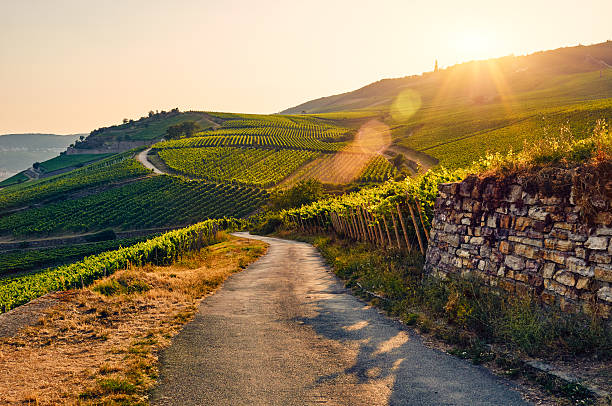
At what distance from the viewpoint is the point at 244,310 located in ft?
36.7

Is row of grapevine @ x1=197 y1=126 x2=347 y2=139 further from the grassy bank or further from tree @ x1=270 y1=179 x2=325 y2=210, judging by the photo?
the grassy bank

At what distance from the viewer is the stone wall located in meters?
6.76

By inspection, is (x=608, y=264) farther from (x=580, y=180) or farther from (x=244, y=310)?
(x=244, y=310)

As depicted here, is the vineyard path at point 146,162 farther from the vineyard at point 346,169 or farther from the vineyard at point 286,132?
the vineyard at point 346,169

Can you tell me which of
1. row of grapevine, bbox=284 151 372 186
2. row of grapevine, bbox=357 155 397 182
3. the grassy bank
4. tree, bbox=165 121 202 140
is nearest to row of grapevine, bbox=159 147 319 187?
row of grapevine, bbox=284 151 372 186

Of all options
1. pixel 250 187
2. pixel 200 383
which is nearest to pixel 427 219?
pixel 200 383

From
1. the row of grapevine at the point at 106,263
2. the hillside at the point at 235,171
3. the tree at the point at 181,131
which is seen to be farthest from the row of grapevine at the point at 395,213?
the tree at the point at 181,131

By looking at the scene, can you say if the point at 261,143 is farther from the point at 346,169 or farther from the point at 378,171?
the point at 378,171

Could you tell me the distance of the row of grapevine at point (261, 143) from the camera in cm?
12085

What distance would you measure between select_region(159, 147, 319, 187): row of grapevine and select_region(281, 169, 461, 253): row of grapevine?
5999cm

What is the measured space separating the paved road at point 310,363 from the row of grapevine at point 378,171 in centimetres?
6648

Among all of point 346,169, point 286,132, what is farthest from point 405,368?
point 286,132

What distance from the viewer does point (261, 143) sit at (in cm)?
12681

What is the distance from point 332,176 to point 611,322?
81054 mm
